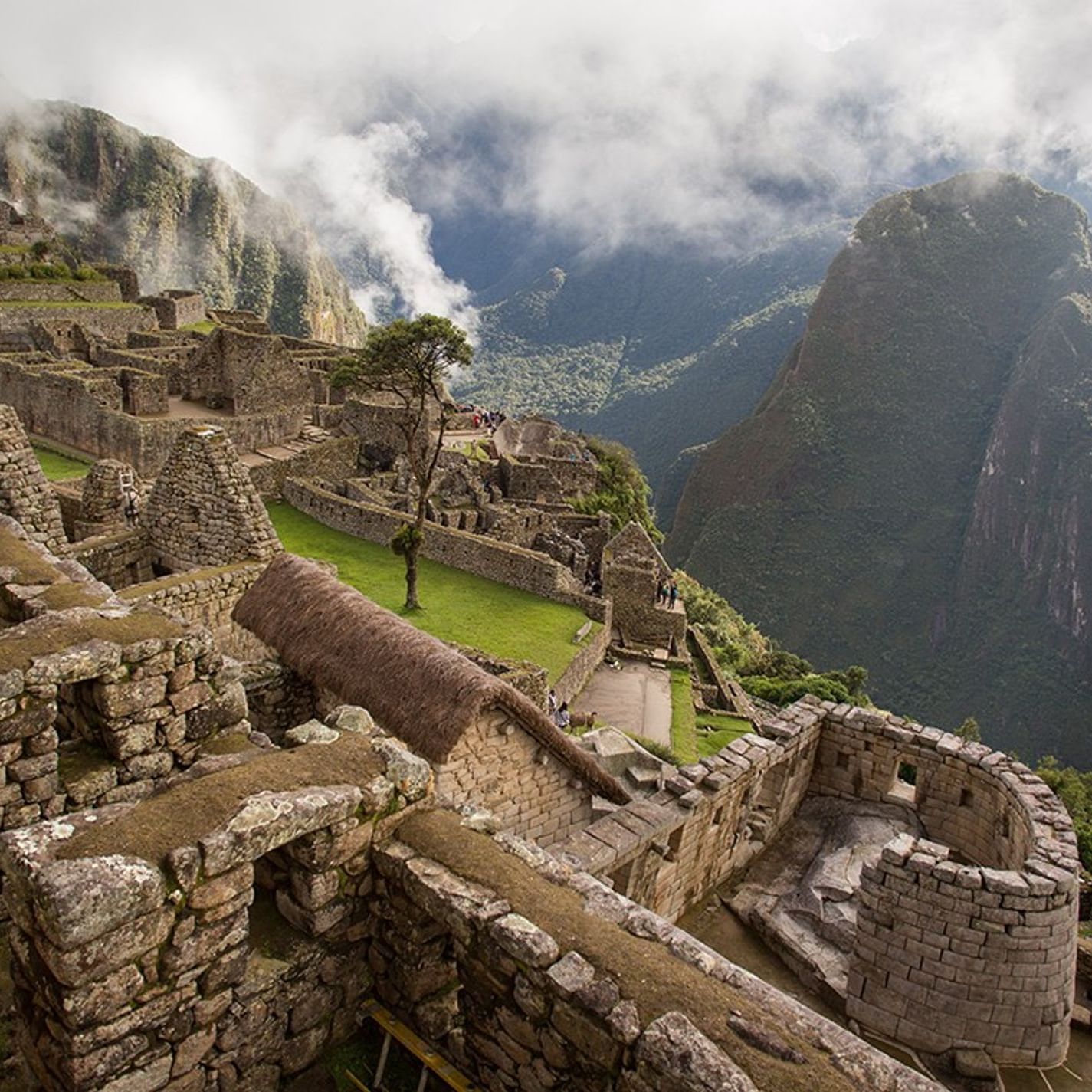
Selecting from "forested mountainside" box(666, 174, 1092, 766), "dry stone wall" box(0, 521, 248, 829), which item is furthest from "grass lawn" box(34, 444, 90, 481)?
"forested mountainside" box(666, 174, 1092, 766)

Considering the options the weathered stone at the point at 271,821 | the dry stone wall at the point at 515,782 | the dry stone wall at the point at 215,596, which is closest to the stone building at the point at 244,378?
the dry stone wall at the point at 215,596

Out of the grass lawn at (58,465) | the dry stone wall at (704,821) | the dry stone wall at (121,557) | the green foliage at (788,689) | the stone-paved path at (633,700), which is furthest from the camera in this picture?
the green foliage at (788,689)

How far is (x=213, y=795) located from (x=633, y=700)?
17981mm

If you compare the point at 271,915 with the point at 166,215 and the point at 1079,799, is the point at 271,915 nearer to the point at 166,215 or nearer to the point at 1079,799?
the point at 1079,799

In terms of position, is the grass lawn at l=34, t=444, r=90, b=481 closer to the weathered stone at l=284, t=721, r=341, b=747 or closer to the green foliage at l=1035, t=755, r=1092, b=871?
the weathered stone at l=284, t=721, r=341, b=747

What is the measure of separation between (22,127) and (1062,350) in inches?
4974

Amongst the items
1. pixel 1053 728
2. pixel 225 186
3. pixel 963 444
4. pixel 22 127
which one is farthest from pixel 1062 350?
pixel 22 127

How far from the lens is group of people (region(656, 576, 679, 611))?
87.6 ft

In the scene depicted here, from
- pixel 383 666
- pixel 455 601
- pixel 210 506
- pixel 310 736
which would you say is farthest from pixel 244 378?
pixel 310 736

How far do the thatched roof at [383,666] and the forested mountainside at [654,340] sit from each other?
112m

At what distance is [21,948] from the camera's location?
300 centimetres

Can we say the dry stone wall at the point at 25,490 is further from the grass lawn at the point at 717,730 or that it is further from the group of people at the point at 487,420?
the group of people at the point at 487,420

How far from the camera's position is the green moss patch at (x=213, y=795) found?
2869 mm

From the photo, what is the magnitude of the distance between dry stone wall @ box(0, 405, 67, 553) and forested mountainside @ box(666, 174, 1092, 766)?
83883 millimetres
